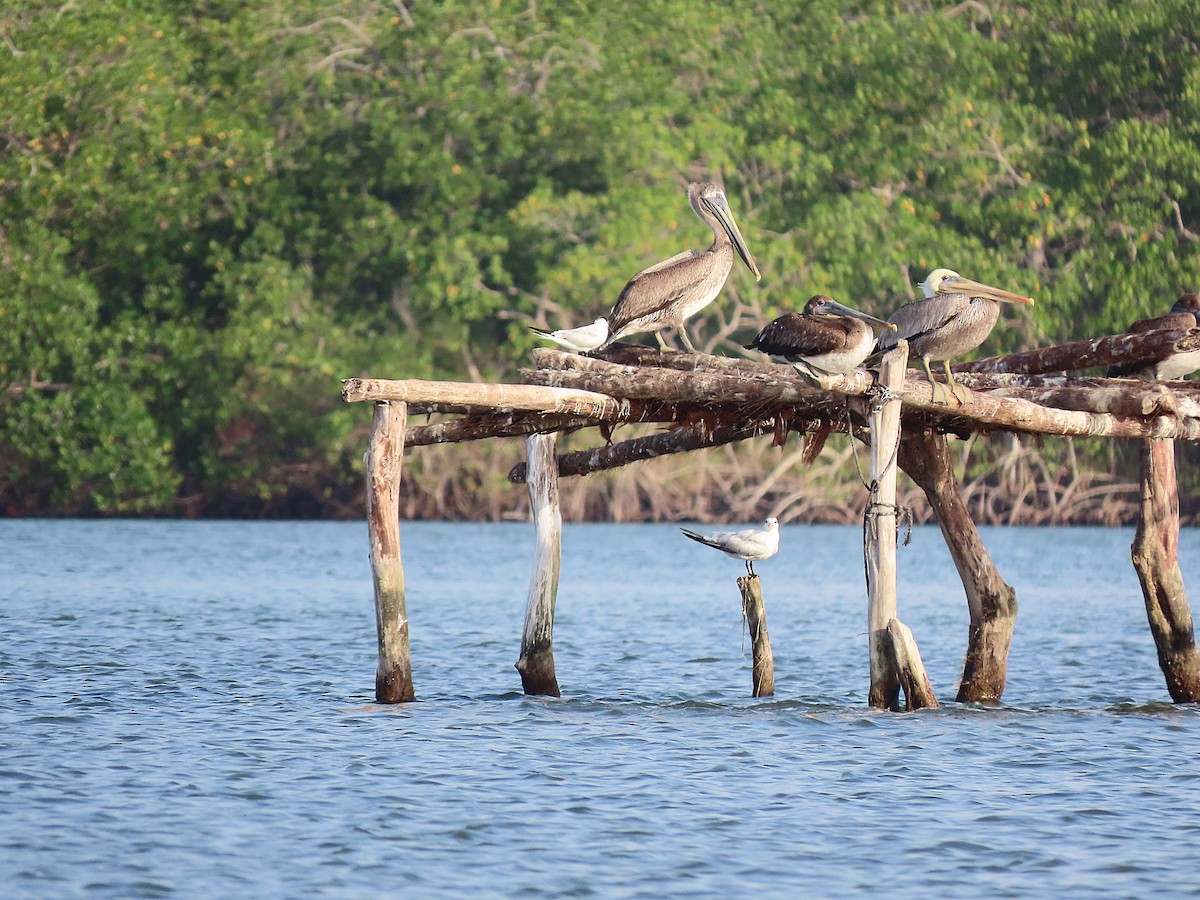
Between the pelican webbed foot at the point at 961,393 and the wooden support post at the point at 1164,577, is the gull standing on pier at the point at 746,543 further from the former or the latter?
the wooden support post at the point at 1164,577

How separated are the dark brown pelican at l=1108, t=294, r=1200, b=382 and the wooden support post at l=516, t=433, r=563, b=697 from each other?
430 cm

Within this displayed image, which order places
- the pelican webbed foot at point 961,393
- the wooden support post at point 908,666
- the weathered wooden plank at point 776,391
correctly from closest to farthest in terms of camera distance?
the weathered wooden plank at point 776,391 → the wooden support post at point 908,666 → the pelican webbed foot at point 961,393

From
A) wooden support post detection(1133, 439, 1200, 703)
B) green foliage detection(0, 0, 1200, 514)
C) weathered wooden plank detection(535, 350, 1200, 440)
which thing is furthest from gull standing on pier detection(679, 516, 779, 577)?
green foliage detection(0, 0, 1200, 514)

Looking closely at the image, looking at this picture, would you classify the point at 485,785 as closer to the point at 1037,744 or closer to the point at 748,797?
the point at 748,797

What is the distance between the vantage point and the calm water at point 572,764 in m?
Answer: 9.41

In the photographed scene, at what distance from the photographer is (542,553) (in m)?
14.9

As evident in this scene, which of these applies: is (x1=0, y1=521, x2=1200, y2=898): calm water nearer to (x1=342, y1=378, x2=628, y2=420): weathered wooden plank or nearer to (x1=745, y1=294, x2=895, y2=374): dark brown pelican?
(x1=342, y1=378, x2=628, y2=420): weathered wooden plank

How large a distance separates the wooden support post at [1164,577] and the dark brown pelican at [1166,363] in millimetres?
510

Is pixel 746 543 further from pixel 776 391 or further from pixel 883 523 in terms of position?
pixel 776 391

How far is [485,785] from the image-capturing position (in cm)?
1143

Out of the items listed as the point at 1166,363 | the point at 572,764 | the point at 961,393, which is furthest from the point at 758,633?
the point at 1166,363

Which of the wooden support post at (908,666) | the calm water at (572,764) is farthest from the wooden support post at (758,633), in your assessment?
the wooden support post at (908,666)

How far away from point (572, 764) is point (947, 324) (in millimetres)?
4042

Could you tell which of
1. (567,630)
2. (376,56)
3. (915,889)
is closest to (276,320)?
(376,56)
